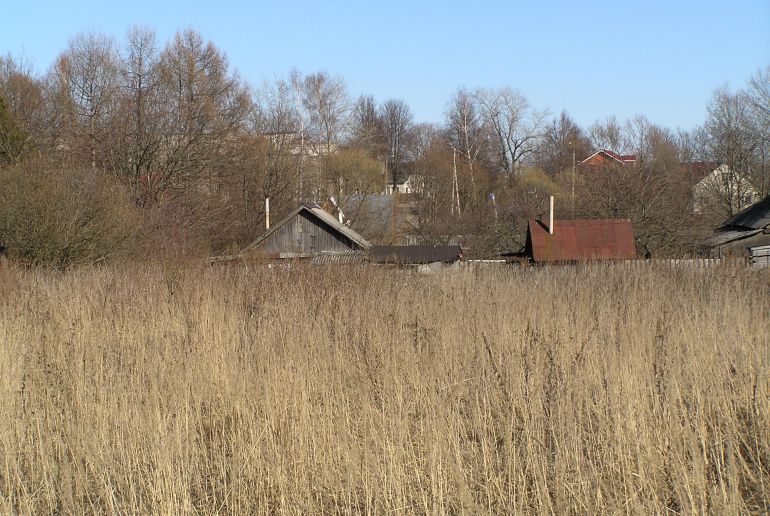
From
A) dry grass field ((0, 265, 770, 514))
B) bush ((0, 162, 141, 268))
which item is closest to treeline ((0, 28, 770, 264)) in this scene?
bush ((0, 162, 141, 268))

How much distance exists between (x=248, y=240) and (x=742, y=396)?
31.6 m

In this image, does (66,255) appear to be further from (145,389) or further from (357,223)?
(357,223)

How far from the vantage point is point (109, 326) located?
25.3 feet

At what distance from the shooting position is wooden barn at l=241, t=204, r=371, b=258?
2991cm

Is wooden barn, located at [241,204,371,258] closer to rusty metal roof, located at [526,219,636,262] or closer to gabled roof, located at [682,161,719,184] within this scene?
rusty metal roof, located at [526,219,636,262]

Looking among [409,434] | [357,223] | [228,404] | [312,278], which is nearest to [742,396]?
[409,434]

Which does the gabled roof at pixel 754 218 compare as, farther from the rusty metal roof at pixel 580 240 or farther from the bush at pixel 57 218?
the bush at pixel 57 218

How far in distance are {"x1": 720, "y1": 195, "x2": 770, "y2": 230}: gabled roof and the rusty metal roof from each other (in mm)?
4558

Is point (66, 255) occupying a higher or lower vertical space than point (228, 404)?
higher

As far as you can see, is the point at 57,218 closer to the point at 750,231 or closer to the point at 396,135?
the point at 750,231

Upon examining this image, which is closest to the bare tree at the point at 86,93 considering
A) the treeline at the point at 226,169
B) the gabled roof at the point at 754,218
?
the treeline at the point at 226,169

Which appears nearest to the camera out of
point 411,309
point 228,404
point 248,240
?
point 228,404

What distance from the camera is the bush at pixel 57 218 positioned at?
16438 millimetres

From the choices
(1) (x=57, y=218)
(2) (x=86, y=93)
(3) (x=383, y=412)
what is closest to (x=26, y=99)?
(2) (x=86, y=93)
